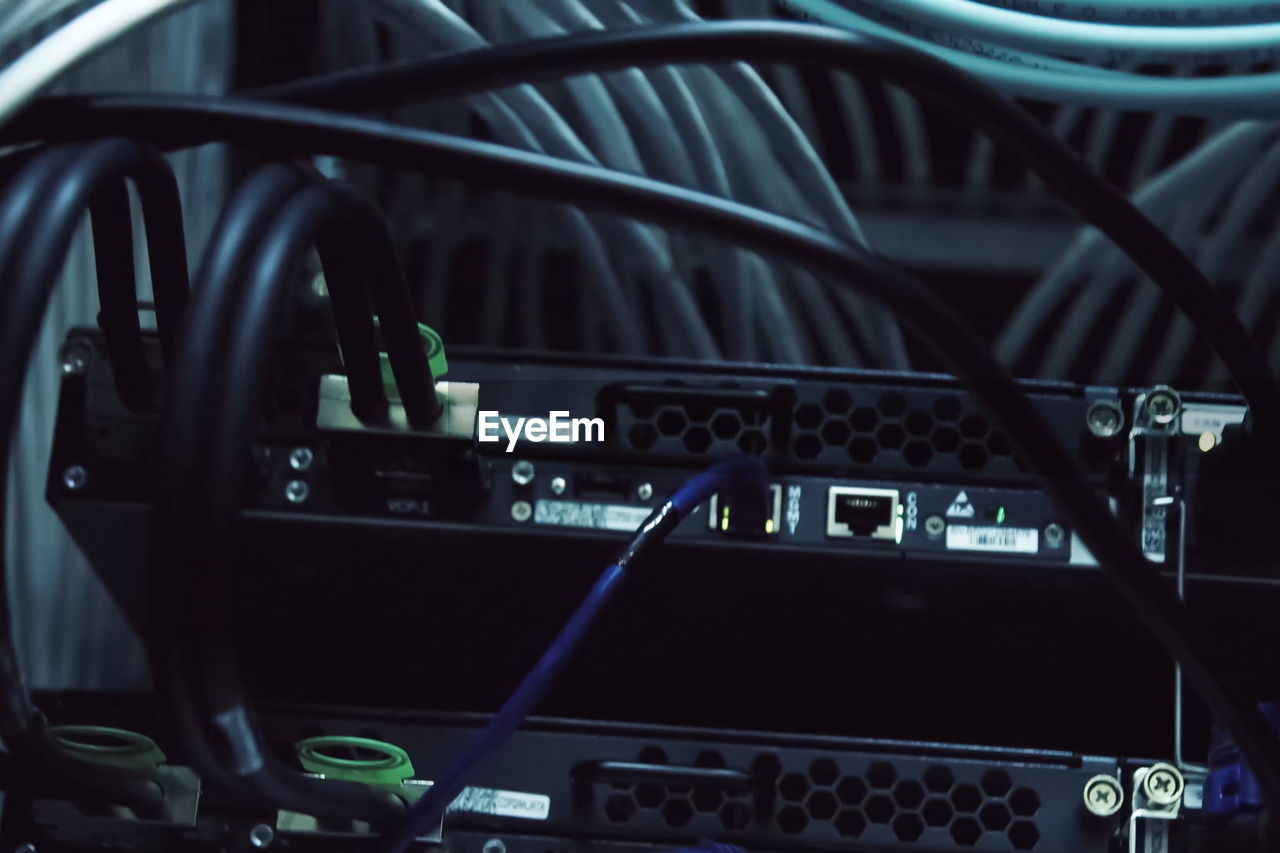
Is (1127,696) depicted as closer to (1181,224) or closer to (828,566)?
(828,566)

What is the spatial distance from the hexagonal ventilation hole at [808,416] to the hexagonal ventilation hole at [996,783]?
18cm

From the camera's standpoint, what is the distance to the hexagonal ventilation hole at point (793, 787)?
523 mm

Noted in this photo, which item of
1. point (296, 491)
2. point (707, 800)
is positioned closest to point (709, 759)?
point (707, 800)

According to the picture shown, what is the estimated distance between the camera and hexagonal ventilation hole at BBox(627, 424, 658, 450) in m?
0.54

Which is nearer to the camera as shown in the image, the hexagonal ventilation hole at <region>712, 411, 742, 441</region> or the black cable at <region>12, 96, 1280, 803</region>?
Result: the black cable at <region>12, 96, 1280, 803</region>

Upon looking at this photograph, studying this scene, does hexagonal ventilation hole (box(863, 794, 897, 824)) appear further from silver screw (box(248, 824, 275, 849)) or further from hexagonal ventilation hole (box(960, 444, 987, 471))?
silver screw (box(248, 824, 275, 849))

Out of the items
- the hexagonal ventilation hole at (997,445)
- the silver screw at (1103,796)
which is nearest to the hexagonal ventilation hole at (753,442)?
the hexagonal ventilation hole at (997,445)

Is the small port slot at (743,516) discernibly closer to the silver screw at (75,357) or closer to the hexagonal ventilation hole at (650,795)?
the hexagonal ventilation hole at (650,795)

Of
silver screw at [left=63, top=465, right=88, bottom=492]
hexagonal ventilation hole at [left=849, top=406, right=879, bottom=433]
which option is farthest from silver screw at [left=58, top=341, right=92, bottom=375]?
hexagonal ventilation hole at [left=849, top=406, right=879, bottom=433]

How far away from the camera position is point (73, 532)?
546 millimetres

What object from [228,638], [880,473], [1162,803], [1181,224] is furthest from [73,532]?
[1181,224]


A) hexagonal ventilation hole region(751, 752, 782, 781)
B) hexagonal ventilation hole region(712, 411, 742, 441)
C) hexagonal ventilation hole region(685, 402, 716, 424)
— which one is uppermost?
hexagonal ventilation hole region(685, 402, 716, 424)

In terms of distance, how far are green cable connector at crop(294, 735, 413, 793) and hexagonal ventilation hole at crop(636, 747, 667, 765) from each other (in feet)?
0.34

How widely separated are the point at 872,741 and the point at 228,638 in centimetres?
31
